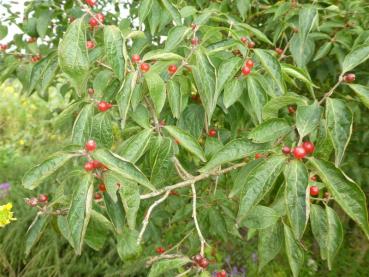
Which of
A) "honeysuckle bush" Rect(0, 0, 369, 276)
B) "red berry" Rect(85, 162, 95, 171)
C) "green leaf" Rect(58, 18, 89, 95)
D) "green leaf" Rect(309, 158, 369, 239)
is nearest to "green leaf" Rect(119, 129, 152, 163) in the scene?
"honeysuckle bush" Rect(0, 0, 369, 276)

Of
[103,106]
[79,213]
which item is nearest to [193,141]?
[103,106]

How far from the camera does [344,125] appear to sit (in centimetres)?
115

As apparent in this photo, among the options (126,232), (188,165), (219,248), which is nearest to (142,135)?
(126,232)

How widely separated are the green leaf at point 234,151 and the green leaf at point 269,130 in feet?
0.07

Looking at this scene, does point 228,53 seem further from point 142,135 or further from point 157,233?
point 157,233

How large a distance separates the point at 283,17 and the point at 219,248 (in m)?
2.38

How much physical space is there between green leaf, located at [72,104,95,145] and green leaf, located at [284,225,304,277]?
24.1 inches

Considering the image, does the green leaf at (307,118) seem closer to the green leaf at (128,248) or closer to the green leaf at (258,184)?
the green leaf at (258,184)

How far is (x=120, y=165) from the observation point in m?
1.11

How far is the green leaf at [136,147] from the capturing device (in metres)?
1.25

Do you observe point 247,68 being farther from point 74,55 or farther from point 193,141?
point 74,55

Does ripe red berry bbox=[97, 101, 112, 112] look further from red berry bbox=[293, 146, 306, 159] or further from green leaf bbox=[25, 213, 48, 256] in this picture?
red berry bbox=[293, 146, 306, 159]

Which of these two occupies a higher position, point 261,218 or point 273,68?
point 273,68

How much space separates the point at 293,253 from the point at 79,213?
578 millimetres
